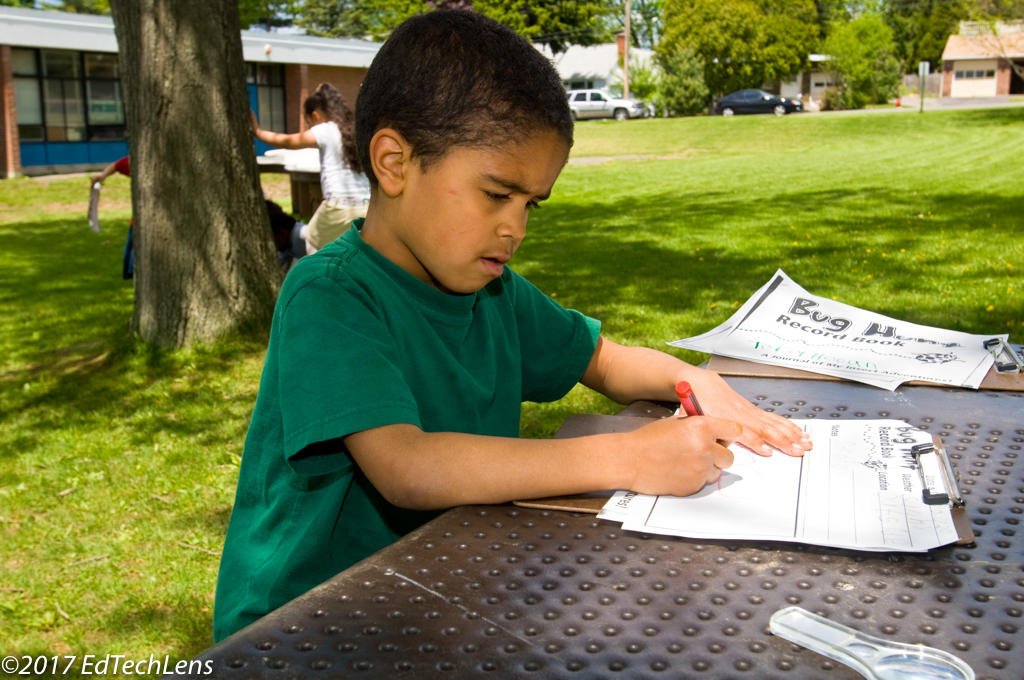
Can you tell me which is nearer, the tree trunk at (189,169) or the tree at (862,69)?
the tree trunk at (189,169)

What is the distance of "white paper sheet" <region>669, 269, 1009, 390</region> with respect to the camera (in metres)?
1.80

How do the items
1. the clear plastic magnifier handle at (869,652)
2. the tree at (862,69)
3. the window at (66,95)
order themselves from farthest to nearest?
the tree at (862,69), the window at (66,95), the clear plastic magnifier handle at (869,652)

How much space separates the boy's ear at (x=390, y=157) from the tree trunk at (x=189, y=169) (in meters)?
4.02

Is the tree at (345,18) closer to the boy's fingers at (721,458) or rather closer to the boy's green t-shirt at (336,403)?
the boy's green t-shirt at (336,403)

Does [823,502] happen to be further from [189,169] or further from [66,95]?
[66,95]

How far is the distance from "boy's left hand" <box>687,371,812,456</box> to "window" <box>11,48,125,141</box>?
77.6ft

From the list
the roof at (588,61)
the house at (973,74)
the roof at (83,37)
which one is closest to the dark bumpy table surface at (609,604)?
the roof at (83,37)

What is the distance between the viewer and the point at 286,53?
26469mm

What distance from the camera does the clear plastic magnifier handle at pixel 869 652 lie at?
850mm

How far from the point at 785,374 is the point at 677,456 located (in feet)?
2.09

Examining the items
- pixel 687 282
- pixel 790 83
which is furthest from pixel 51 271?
pixel 790 83

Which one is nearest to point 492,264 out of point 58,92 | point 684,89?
point 58,92

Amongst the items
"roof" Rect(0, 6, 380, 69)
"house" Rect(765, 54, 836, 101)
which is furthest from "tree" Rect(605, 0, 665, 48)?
"roof" Rect(0, 6, 380, 69)

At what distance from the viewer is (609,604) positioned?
3.23 feet
